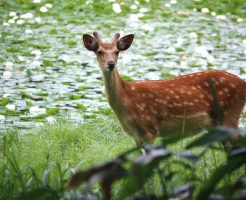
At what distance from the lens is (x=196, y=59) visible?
11.0m

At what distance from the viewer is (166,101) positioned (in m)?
6.48

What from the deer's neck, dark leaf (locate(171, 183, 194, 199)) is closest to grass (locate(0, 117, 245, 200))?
the deer's neck

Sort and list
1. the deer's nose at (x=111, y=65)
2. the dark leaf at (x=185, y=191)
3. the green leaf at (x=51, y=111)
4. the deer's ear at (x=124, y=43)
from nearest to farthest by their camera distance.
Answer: the dark leaf at (x=185, y=191) < the deer's nose at (x=111, y=65) < the deer's ear at (x=124, y=43) < the green leaf at (x=51, y=111)

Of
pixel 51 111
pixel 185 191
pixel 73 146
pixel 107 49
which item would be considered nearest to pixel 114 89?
pixel 107 49

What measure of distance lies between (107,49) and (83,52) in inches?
212

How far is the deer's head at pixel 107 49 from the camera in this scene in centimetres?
631

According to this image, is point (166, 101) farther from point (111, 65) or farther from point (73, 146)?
point (73, 146)

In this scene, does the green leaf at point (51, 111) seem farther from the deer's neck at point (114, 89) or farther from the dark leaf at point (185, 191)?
Answer: the dark leaf at point (185, 191)

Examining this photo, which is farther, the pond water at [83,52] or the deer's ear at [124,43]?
the pond water at [83,52]

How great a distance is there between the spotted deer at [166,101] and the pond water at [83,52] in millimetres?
1454

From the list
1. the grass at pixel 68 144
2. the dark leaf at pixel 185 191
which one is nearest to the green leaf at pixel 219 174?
the dark leaf at pixel 185 191

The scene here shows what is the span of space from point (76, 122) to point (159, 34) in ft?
18.8

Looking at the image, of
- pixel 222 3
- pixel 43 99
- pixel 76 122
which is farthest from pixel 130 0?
pixel 76 122

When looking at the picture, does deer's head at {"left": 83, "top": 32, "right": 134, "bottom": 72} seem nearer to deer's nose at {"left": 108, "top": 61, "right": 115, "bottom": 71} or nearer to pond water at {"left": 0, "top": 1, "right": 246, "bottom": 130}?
deer's nose at {"left": 108, "top": 61, "right": 115, "bottom": 71}
